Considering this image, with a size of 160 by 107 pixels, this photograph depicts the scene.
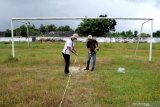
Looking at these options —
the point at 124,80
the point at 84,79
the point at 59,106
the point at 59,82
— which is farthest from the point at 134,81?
the point at 59,106

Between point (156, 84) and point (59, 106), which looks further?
point (156, 84)

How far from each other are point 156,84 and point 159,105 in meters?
3.49

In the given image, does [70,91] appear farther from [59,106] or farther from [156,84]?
[156,84]

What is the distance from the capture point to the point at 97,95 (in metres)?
10.9

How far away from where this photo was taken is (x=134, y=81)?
44.7 ft

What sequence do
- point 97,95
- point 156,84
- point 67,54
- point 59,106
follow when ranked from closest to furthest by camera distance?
point 59,106 < point 97,95 < point 156,84 < point 67,54

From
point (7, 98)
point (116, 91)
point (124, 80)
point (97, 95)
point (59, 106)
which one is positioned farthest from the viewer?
point (124, 80)

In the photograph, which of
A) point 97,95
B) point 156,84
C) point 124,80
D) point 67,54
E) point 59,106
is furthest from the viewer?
point 67,54

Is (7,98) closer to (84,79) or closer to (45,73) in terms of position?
(84,79)

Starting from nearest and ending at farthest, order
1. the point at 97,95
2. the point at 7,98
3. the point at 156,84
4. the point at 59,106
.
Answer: the point at 59,106, the point at 7,98, the point at 97,95, the point at 156,84

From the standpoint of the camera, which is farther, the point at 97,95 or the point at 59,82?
the point at 59,82

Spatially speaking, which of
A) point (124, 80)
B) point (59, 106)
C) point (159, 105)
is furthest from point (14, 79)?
point (159, 105)

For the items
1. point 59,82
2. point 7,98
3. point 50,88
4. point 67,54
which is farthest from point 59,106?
point 67,54

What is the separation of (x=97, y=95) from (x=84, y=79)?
3.43 m
